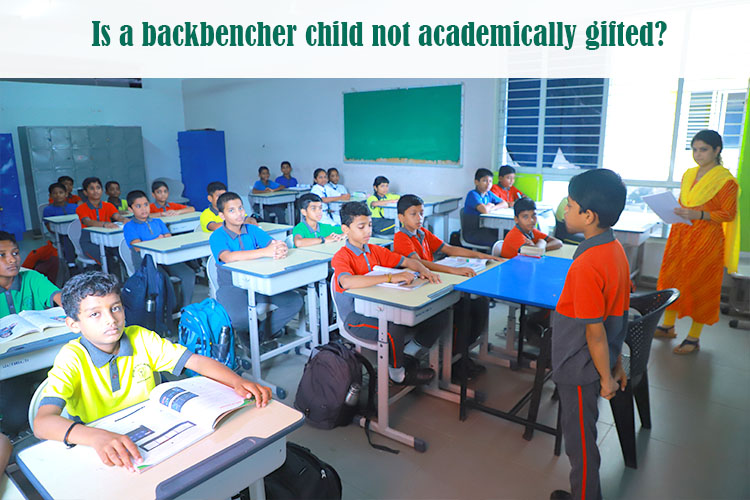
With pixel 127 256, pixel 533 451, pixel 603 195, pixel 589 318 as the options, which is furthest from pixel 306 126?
pixel 589 318

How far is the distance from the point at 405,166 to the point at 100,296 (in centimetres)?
582

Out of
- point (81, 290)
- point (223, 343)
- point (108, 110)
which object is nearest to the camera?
point (81, 290)

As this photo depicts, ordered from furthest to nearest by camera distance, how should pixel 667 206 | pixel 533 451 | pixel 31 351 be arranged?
1. pixel 667 206
2. pixel 533 451
3. pixel 31 351

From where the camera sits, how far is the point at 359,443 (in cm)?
238

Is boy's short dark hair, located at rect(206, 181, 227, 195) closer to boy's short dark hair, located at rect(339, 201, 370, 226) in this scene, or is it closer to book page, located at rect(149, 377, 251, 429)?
boy's short dark hair, located at rect(339, 201, 370, 226)

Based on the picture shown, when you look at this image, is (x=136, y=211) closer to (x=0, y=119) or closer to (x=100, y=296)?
(x=100, y=296)

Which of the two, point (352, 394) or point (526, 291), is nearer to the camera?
point (526, 291)

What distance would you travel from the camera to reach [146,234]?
4.14m

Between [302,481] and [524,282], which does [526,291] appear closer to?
[524,282]

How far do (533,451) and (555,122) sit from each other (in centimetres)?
424

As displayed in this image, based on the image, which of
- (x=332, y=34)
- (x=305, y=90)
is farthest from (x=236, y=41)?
(x=305, y=90)

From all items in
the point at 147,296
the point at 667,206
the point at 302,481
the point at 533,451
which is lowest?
the point at 533,451

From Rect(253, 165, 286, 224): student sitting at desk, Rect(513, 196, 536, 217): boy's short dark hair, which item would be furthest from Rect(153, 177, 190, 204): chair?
Rect(513, 196, 536, 217): boy's short dark hair

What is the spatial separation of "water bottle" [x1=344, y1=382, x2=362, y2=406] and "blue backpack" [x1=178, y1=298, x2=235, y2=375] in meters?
0.75
